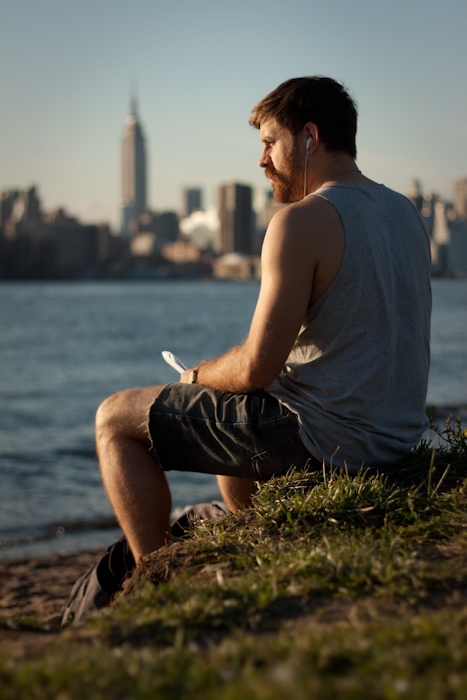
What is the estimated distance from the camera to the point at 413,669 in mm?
1573

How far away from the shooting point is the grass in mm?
1571

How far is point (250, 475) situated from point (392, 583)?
1.19 m

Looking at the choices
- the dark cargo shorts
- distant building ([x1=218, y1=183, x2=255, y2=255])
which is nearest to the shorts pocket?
the dark cargo shorts

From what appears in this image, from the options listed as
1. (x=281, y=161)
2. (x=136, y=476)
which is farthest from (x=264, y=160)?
(x=136, y=476)

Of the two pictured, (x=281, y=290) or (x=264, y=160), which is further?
(x=264, y=160)

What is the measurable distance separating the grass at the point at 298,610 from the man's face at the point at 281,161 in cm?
133

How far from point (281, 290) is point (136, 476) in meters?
1.13

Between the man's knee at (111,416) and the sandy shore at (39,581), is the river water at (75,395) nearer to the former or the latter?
the sandy shore at (39,581)

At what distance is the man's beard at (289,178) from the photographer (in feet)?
10.7

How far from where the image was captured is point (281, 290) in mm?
2920

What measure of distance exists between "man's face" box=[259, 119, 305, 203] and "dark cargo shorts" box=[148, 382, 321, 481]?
976 millimetres

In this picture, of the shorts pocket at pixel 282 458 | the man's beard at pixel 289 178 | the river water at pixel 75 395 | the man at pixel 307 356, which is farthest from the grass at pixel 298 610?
the river water at pixel 75 395

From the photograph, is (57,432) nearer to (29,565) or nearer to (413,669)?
(29,565)

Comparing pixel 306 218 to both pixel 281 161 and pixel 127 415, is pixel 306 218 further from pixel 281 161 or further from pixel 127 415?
pixel 127 415
